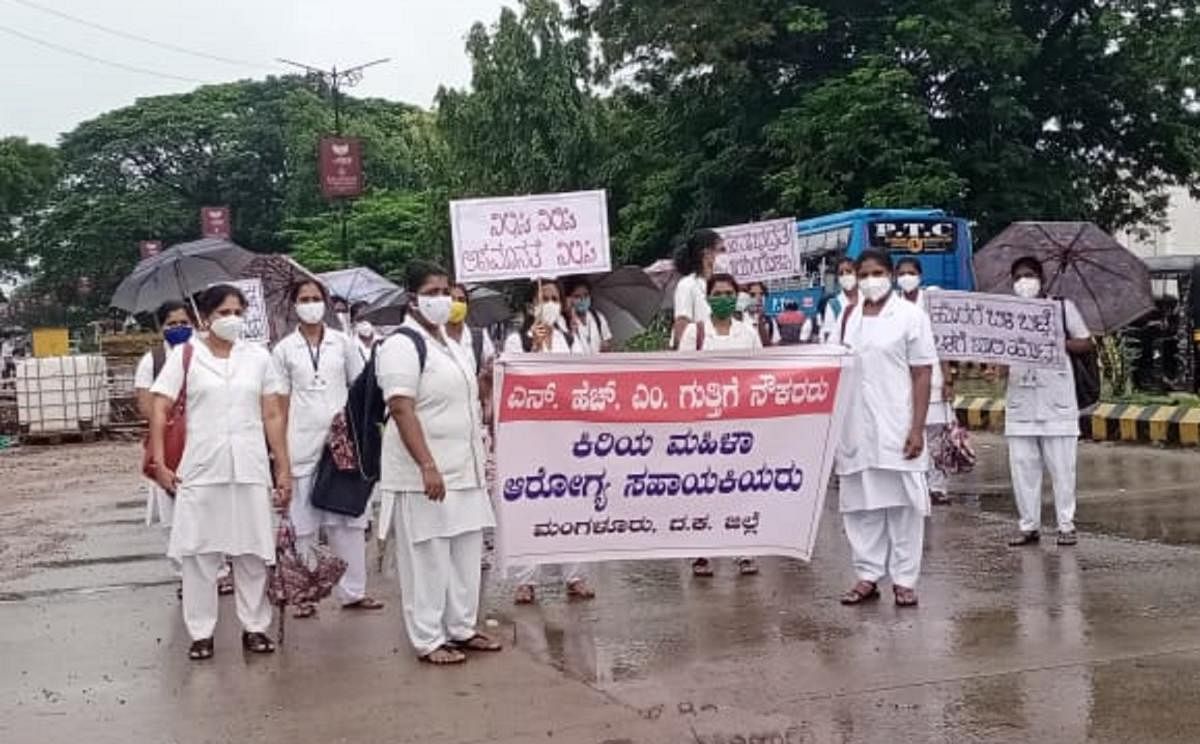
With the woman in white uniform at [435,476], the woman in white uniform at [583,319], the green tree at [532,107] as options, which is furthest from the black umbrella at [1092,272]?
the green tree at [532,107]

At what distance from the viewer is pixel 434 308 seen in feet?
21.6

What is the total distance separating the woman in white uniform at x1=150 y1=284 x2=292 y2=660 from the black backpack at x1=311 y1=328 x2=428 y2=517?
0.40m

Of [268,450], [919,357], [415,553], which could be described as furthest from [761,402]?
[268,450]

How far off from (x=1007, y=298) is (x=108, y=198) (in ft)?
180

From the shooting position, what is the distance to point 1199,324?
1991 centimetres

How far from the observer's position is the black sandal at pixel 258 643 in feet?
23.0

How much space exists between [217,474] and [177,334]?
1.88 m

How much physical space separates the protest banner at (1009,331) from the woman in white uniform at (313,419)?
367cm

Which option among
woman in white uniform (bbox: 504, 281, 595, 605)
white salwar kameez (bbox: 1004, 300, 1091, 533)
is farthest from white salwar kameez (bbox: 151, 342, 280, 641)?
white salwar kameez (bbox: 1004, 300, 1091, 533)

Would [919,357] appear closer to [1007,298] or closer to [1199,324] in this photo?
[1007,298]

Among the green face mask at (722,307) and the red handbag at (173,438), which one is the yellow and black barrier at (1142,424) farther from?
the red handbag at (173,438)

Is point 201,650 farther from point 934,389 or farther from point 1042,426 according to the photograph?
point 934,389

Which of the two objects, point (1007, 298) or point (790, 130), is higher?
point (790, 130)

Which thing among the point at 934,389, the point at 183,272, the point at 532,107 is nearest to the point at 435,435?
the point at 934,389
